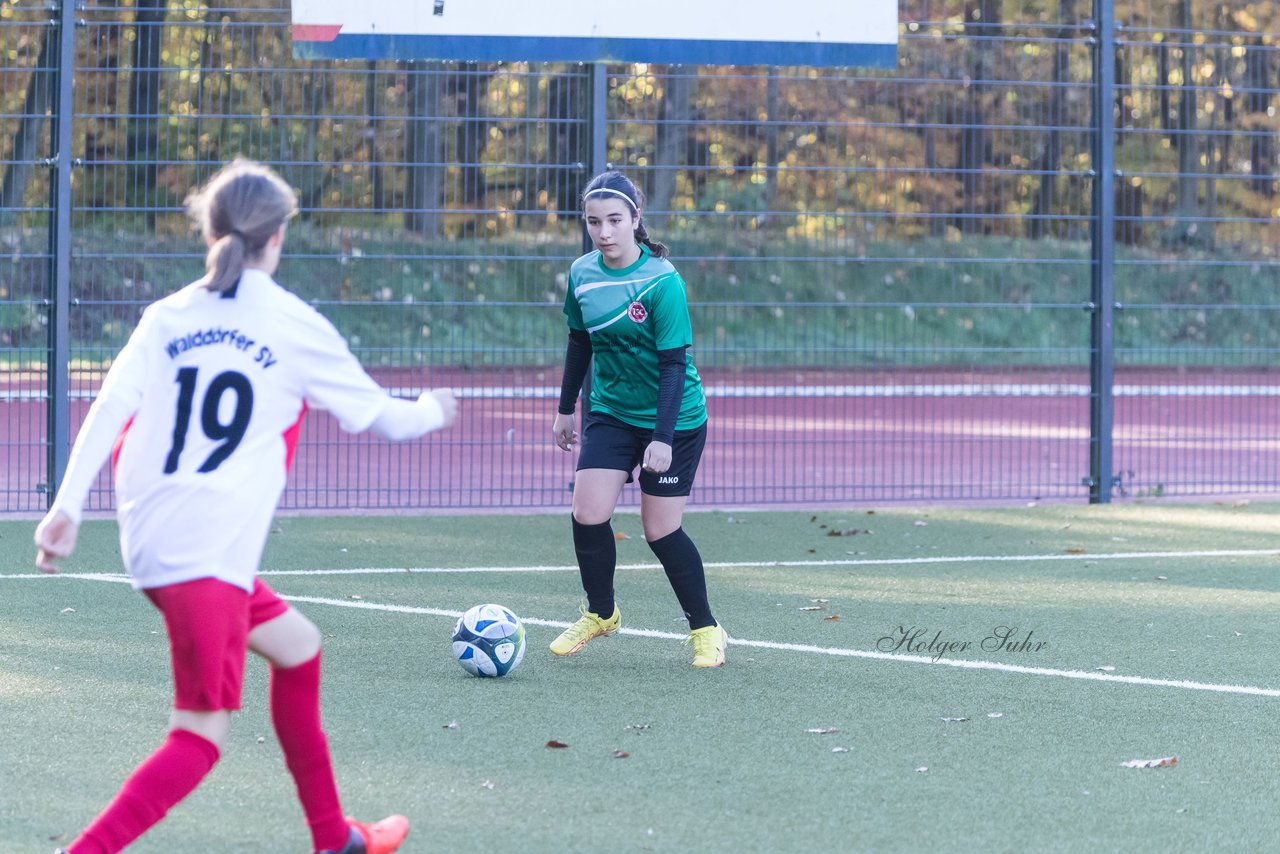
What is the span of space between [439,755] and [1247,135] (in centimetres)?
837

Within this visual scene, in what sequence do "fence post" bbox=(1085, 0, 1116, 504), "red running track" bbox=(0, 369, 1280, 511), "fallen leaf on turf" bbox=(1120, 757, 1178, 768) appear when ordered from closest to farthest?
"fallen leaf on turf" bbox=(1120, 757, 1178, 768) < "red running track" bbox=(0, 369, 1280, 511) < "fence post" bbox=(1085, 0, 1116, 504)

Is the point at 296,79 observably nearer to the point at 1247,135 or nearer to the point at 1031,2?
the point at 1247,135

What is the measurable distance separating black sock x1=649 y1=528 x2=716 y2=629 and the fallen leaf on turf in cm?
169

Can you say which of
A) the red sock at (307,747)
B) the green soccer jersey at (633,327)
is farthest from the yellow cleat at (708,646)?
the red sock at (307,747)

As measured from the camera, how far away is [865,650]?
6.18 metres

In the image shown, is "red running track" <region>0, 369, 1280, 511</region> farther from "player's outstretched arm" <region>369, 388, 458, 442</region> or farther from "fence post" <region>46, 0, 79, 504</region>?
"player's outstretched arm" <region>369, 388, 458, 442</region>

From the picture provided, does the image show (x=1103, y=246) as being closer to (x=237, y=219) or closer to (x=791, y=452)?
(x=791, y=452)

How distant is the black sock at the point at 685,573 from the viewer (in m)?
5.88

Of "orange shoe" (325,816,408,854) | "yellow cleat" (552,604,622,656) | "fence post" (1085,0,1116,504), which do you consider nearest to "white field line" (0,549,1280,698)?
"yellow cleat" (552,604,622,656)

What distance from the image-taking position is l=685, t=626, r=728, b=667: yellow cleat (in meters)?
5.84

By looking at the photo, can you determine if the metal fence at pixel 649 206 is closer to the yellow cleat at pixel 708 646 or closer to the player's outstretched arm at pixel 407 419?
the yellow cleat at pixel 708 646

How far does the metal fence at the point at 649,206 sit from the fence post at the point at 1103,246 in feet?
0.07

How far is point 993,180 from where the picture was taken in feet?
34.7

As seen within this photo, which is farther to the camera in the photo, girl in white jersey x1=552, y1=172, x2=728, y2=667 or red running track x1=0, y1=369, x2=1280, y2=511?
red running track x1=0, y1=369, x2=1280, y2=511
